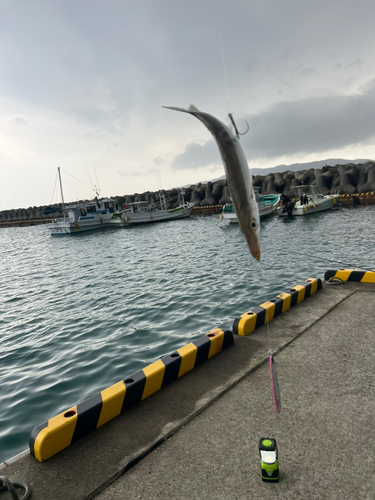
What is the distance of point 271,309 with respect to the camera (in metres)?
6.30

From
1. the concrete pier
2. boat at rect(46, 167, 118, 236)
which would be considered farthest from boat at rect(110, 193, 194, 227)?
the concrete pier

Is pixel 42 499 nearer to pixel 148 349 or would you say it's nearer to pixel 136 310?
pixel 148 349

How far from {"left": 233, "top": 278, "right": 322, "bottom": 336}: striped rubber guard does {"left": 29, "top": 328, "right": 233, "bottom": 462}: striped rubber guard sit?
732mm

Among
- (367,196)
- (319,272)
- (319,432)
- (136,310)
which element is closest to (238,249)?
(319,272)

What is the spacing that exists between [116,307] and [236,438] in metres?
7.95

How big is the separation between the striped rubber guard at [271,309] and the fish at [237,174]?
3.98 m

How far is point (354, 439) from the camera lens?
3166mm

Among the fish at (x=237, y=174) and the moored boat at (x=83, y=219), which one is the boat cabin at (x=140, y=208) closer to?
the moored boat at (x=83, y=219)

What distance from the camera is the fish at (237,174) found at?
183 centimetres

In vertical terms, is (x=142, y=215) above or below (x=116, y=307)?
above

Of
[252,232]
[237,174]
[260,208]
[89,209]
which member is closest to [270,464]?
[252,232]

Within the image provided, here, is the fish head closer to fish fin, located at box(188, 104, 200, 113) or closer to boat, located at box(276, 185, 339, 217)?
fish fin, located at box(188, 104, 200, 113)

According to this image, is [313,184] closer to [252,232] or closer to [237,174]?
[237,174]

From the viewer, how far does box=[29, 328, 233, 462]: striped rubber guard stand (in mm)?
3371
